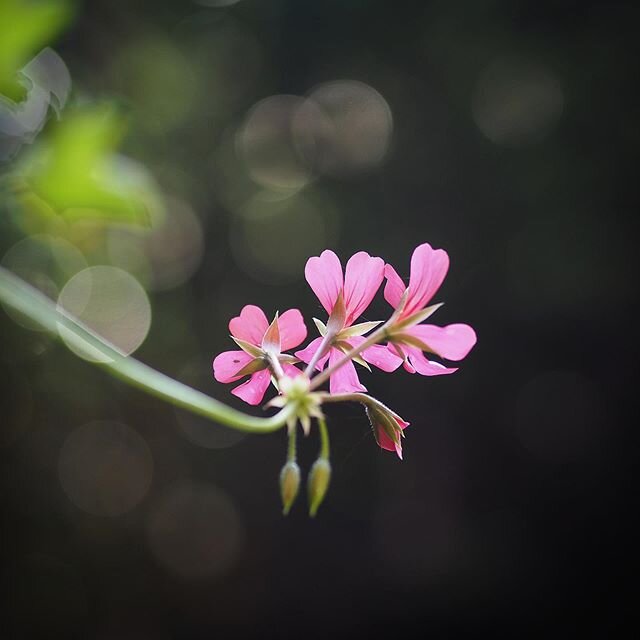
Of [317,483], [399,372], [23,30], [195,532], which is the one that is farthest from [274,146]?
[317,483]

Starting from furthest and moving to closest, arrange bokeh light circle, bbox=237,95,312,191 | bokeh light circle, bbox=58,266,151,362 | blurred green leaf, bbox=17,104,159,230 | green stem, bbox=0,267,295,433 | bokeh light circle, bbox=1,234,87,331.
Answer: bokeh light circle, bbox=237,95,312,191
bokeh light circle, bbox=58,266,151,362
bokeh light circle, bbox=1,234,87,331
blurred green leaf, bbox=17,104,159,230
green stem, bbox=0,267,295,433

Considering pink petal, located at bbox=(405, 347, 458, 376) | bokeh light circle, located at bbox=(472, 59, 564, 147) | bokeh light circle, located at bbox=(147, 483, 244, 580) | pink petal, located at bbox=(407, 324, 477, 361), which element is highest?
bokeh light circle, located at bbox=(472, 59, 564, 147)

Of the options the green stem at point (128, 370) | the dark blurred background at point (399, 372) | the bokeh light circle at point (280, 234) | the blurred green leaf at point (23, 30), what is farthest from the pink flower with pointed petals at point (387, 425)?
the bokeh light circle at point (280, 234)

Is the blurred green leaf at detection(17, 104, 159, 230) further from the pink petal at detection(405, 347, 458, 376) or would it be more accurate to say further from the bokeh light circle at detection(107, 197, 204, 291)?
the bokeh light circle at detection(107, 197, 204, 291)

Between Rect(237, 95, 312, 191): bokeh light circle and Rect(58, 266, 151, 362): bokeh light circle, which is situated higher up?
Rect(237, 95, 312, 191): bokeh light circle

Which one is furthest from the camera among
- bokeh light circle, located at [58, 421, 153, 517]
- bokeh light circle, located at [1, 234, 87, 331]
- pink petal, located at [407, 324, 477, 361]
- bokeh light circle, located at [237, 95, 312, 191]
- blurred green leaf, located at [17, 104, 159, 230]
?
bokeh light circle, located at [237, 95, 312, 191]

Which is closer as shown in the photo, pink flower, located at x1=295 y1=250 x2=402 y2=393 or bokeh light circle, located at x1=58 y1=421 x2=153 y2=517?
pink flower, located at x1=295 y1=250 x2=402 y2=393

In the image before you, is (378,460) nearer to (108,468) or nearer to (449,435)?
(449,435)

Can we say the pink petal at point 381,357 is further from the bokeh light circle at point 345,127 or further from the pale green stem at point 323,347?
the bokeh light circle at point 345,127

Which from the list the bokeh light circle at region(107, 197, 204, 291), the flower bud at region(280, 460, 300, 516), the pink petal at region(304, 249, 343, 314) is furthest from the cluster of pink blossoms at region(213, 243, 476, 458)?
the bokeh light circle at region(107, 197, 204, 291)

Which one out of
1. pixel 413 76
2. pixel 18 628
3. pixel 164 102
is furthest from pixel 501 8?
pixel 18 628
